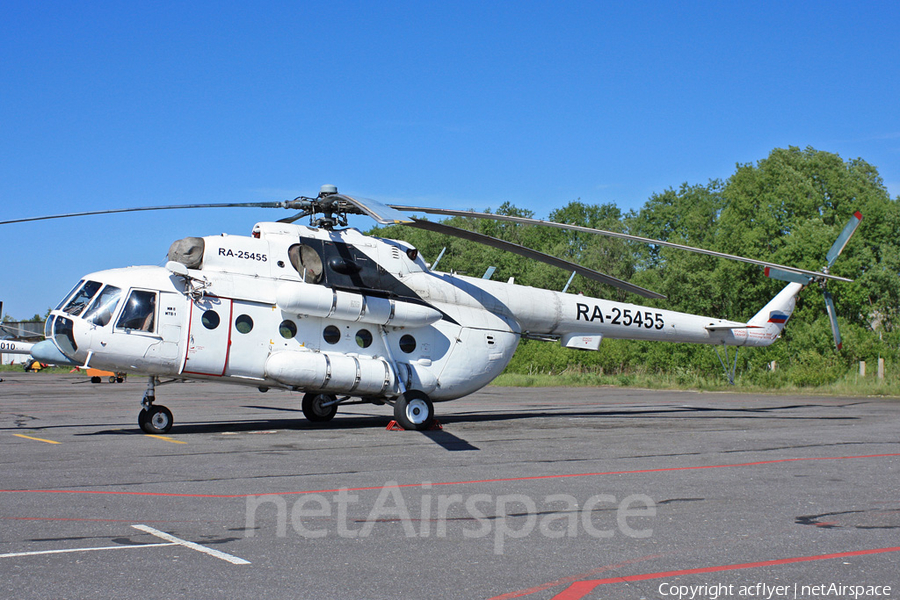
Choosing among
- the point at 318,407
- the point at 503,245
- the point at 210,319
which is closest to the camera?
the point at 210,319

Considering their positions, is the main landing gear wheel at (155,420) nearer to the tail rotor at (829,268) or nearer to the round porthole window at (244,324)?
the round porthole window at (244,324)

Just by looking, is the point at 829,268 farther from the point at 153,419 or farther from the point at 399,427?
the point at 153,419

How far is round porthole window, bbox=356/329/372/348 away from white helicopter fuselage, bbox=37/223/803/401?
22 mm

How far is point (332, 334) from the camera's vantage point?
1559 centimetres

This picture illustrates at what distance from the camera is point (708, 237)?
66.3 m

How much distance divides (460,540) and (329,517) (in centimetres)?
148

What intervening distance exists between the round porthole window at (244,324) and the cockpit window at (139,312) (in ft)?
4.97

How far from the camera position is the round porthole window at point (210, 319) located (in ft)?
47.7

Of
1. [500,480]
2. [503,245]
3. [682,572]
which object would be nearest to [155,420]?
[503,245]

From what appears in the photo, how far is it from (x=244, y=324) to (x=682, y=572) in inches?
437

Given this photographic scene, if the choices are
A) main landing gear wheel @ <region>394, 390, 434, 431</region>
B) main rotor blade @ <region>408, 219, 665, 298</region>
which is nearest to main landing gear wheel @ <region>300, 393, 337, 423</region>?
main landing gear wheel @ <region>394, 390, 434, 431</region>

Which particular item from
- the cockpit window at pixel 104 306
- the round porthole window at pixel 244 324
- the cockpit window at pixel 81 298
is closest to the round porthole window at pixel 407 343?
the round porthole window at pixel 244 324

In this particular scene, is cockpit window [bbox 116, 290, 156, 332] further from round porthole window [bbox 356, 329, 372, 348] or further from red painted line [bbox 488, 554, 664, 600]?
red painted line [bbox 488, 554, 664, 600]

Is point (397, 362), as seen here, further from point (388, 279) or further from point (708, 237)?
point (708, 237)
